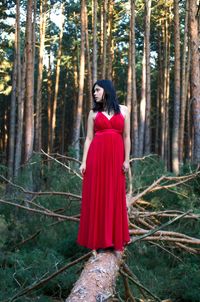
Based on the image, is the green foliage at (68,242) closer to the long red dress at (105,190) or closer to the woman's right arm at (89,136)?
the long red dress at (105,190)

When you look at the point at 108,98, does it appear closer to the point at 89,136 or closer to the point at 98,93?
the point at 98,93

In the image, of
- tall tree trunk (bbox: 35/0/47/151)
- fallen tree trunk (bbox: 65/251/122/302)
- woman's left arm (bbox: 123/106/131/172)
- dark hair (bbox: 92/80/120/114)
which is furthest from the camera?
tall tree trunk (bbox: 35/0/47/151)

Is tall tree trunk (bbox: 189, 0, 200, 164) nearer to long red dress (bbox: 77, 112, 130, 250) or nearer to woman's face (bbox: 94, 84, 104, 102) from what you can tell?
long red dress (bbox: 77, 112, 130, 250)

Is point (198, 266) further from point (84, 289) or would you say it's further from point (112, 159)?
point (84, 289)

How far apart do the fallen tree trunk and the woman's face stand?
4.86 feet

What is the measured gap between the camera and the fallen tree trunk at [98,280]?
333cm

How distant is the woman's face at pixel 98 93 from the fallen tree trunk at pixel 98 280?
1480 mm

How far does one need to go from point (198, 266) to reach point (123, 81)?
2616 centimetres

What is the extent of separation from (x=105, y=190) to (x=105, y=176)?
138 mm

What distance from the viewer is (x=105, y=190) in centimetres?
411

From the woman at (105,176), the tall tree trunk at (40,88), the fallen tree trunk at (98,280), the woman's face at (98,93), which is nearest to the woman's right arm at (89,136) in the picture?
the woman at (105,176)

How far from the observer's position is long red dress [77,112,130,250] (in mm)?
4031

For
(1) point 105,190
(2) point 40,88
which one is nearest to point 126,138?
(1) point 105,190

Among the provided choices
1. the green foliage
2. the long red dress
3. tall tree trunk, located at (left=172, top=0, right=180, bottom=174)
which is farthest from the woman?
tall tree trunk, located at (left=172, top=0, right=180, bottom=174)
